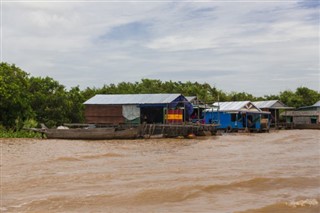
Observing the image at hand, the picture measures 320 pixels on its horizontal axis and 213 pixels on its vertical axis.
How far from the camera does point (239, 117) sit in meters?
32.8

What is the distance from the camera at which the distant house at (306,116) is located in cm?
3794

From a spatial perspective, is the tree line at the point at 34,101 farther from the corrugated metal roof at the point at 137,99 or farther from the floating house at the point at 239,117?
the floating house at the point at 239,117

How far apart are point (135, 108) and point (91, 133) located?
453 centimetres

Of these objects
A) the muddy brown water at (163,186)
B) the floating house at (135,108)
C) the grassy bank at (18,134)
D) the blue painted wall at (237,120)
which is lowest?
the muddy brown water at (163,186)

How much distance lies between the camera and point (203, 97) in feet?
130

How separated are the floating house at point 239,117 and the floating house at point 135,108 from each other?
5.86 metres

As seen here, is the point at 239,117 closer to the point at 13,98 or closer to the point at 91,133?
the point at 91,133

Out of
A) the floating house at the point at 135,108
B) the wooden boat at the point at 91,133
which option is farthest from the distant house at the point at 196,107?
the wooden boat at the point at 91,133

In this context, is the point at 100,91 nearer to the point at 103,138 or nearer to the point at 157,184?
the point at 103,138

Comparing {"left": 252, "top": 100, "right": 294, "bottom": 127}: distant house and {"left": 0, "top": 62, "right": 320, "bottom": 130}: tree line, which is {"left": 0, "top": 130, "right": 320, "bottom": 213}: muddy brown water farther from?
{"left": 252, "top": 100, "right": 294, "bottom": 127}: distant house

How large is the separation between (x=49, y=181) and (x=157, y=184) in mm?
2194

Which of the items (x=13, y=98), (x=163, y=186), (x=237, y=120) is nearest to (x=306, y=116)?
(x=237, y=120)

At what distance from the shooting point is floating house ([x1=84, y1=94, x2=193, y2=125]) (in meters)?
26.0

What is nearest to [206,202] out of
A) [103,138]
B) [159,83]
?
[103,138]
